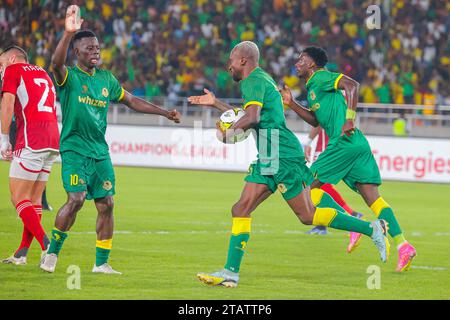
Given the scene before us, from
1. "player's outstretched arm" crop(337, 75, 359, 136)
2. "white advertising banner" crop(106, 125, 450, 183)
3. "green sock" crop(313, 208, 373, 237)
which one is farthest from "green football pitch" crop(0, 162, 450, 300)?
"white advertising banner" crop(106, 125, 450, 183)

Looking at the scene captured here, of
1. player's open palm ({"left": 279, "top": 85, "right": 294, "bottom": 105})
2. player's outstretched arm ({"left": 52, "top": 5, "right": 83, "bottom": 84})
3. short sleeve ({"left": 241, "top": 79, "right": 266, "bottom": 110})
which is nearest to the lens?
player's outstretched arm ({"left": 52, "top": 5, "right": 83, "bottom": 84})

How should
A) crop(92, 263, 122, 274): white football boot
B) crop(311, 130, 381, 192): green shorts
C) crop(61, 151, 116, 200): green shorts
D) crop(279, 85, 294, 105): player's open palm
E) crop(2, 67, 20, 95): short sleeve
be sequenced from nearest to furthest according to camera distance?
crop(61, 151, 116, 200): green shorts → crop(92, 263, 122, 274): white football boot → crop(279, 85, 294, 105): player's open palm → crop(2, 67, 20, 95): short sleeve → crop(311, 130, 381, 192): green shorts

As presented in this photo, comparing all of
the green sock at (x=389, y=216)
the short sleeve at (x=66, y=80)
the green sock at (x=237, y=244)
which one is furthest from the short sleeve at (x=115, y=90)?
the green sock at (x=389, y=216)

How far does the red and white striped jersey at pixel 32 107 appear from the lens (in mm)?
10400

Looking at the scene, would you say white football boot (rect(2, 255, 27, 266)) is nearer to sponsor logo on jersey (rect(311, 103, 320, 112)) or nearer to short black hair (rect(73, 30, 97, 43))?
short black hair (rect(73, 30, 97, 43))

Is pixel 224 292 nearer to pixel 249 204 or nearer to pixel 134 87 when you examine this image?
pixel 249 204

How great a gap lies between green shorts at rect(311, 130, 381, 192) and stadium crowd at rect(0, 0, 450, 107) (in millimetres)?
17369

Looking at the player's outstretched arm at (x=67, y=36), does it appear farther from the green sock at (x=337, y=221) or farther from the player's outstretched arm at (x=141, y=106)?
the green sock at (x=337, y=221)

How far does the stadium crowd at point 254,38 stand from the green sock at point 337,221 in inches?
739

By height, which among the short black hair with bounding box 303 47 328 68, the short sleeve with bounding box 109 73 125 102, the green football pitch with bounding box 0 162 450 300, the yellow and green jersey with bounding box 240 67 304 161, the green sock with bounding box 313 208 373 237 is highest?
the short black hair with bounding box 303 47 328 68

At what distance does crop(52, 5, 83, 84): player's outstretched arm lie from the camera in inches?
341

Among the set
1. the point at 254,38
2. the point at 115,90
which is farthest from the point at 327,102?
the point at 254,38
